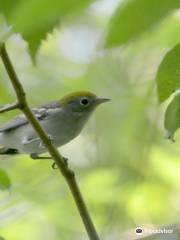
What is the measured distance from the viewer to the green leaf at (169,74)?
60 cm

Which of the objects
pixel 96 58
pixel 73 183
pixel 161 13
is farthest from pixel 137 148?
pixel 161 13

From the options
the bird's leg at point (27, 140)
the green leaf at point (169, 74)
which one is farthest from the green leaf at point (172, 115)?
the bird's leg at point (27, 140)

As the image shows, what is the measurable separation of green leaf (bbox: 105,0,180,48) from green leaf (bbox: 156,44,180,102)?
0.16 meters

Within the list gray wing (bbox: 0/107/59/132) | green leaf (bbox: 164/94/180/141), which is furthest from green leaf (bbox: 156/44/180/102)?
gray wing (bbox: 0/107/59/132)

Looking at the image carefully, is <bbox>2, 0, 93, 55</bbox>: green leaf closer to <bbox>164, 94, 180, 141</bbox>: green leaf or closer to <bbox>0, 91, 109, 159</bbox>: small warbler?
<bbox>164, 94, 180, 141</bbox>: green leaf

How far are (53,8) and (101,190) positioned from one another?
178 cm

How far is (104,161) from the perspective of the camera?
2.21m

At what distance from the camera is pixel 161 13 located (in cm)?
40

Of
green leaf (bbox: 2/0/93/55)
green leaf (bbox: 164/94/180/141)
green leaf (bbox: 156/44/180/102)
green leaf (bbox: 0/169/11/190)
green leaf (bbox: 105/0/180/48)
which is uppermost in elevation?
green leaf (bbox: 2/0/93/55)

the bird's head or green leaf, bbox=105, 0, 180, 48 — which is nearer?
green leaf, bbox=105, 0, 180, 48

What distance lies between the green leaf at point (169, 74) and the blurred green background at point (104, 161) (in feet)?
4.14

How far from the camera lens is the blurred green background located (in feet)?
6.55

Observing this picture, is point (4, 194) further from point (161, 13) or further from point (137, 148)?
point (161, 13)

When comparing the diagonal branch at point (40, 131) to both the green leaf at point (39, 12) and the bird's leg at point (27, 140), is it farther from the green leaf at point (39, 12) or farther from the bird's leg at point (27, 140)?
the bird's leg at point (27, 140)
